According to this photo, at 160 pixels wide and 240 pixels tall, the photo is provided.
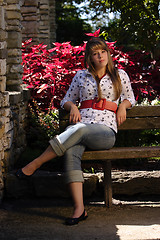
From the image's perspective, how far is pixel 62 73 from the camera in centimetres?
544

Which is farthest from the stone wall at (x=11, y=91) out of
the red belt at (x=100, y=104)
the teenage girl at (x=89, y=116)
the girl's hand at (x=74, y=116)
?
the red belt at (x=100, y=104)

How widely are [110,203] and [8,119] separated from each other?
4.33ft

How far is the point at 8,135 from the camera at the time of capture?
4.23 m

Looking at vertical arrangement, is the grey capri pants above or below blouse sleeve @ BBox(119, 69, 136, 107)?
below

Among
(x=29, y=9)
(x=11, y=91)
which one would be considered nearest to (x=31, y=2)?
(x=29, y=9)

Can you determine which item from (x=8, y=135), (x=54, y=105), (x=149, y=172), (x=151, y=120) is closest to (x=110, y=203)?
(x=149, y=172)

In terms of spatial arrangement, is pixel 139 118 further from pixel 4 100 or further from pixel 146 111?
pixel 4 100

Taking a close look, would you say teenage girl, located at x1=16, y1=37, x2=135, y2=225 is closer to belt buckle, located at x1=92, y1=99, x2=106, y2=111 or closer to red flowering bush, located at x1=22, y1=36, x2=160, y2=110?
belt buckle, located at x1=92, y1=99, x2=106, y2=111

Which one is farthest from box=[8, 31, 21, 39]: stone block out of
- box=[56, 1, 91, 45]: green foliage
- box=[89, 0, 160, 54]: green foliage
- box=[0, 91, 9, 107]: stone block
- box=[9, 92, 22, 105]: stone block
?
box=[56, 1, 91, 45]: green foliage

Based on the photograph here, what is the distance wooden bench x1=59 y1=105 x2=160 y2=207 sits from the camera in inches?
145

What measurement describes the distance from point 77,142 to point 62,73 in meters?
2.06

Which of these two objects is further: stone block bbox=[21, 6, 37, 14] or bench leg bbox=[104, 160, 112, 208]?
stone block bbox=[21, 6, 37, 14]

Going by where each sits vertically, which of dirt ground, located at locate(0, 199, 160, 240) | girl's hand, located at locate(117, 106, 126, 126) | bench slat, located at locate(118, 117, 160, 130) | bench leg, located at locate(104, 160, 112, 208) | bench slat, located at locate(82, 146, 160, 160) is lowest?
dirt ground, located at locate(0, 199, 160, 240)

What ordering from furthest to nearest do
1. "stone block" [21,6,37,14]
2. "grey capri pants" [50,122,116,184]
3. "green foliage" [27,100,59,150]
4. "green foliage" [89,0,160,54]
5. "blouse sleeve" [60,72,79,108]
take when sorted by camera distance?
"green foliage" [89,0,160,54] < "stone block" [21,6,37,14] < "green foliage" [27,100,59,150] < "blouse sleeve" [60,72,79,108] < "grey capri pants" [50,122,116,184]
